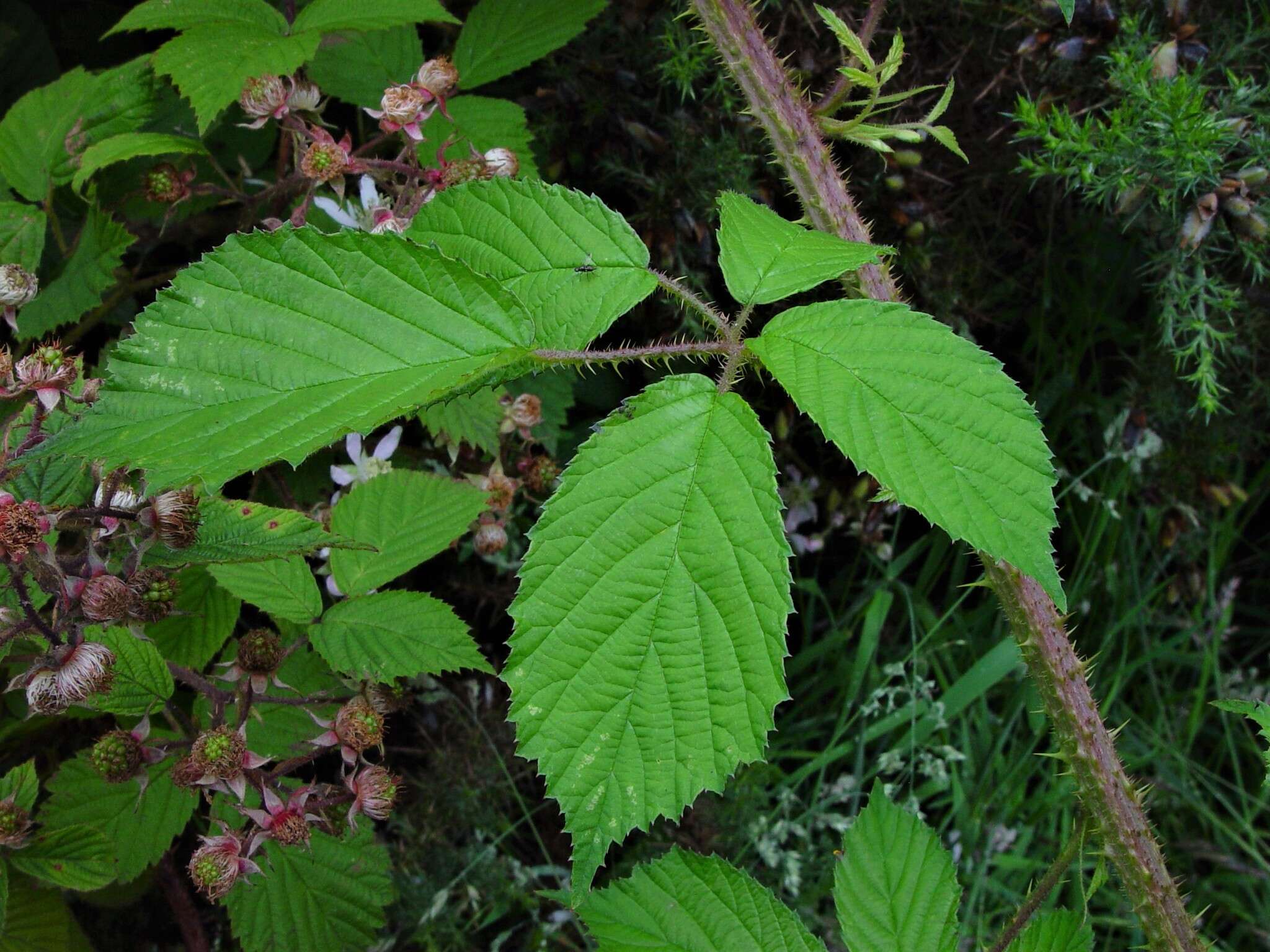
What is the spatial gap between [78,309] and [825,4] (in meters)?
1.47

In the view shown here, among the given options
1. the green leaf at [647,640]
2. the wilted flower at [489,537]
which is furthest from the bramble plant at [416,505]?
the wilted flower at [489,537]

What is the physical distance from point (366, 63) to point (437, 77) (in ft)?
0.97

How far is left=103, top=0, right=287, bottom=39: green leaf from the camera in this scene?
1634mm

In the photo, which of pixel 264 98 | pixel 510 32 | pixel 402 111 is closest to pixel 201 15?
pixel 264 98

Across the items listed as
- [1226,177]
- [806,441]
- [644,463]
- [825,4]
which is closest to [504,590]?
[806,441]

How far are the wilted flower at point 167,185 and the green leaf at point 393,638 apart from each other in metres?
0.76

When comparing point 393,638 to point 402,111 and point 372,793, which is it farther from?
point 402,111

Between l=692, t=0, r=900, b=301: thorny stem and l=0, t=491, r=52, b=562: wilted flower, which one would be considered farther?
l=692, t=0, r=900, b=301: thorny stem

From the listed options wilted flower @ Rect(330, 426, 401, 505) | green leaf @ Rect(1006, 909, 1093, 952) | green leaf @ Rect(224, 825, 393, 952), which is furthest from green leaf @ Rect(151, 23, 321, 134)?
green leaf @ Rect(1006, 909, 1093, 952)

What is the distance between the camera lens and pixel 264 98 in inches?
61.6

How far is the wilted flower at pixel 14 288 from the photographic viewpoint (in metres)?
1.45

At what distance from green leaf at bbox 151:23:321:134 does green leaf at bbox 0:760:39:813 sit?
951 millimetres

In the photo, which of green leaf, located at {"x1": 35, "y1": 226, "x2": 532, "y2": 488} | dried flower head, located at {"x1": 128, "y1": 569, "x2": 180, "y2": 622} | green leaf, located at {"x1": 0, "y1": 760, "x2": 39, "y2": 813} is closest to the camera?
green leaf, located at {"x1": 35, "y1": 226, "x2": 532, "y2": 488}

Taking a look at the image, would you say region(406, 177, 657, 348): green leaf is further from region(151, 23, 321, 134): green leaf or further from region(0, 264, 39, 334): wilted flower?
region(0, 264, 39, 334): wilted flower
